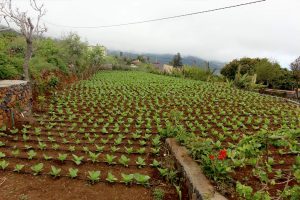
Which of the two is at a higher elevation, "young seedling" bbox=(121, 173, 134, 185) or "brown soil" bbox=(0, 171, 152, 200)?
"young seedling" bbox=(121, 173, 134, 185)

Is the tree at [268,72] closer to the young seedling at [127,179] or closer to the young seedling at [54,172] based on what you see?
the young seedling at [127,179]

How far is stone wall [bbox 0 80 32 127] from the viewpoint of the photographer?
8.84 meters

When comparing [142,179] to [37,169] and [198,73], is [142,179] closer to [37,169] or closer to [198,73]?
[37,169]

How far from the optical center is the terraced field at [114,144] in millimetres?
5254

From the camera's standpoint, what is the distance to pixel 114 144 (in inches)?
299

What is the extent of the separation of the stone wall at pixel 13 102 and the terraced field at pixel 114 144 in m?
0.56

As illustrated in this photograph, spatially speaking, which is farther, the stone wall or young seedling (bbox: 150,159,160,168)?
the stone wall

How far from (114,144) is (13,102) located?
13.3ft

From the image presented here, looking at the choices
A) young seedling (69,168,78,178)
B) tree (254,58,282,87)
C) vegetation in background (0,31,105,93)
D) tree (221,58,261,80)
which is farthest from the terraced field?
tree (221,58,261,80)

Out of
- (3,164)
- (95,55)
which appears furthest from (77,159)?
(95,55)

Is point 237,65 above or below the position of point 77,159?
above

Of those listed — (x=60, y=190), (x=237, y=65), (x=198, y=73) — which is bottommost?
(x=60, y=190)

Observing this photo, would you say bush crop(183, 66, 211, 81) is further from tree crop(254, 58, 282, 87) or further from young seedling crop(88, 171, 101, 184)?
young seedling crop(88, 171, 101, 184)

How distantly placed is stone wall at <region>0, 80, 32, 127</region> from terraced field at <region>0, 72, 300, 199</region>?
22.1 inches
